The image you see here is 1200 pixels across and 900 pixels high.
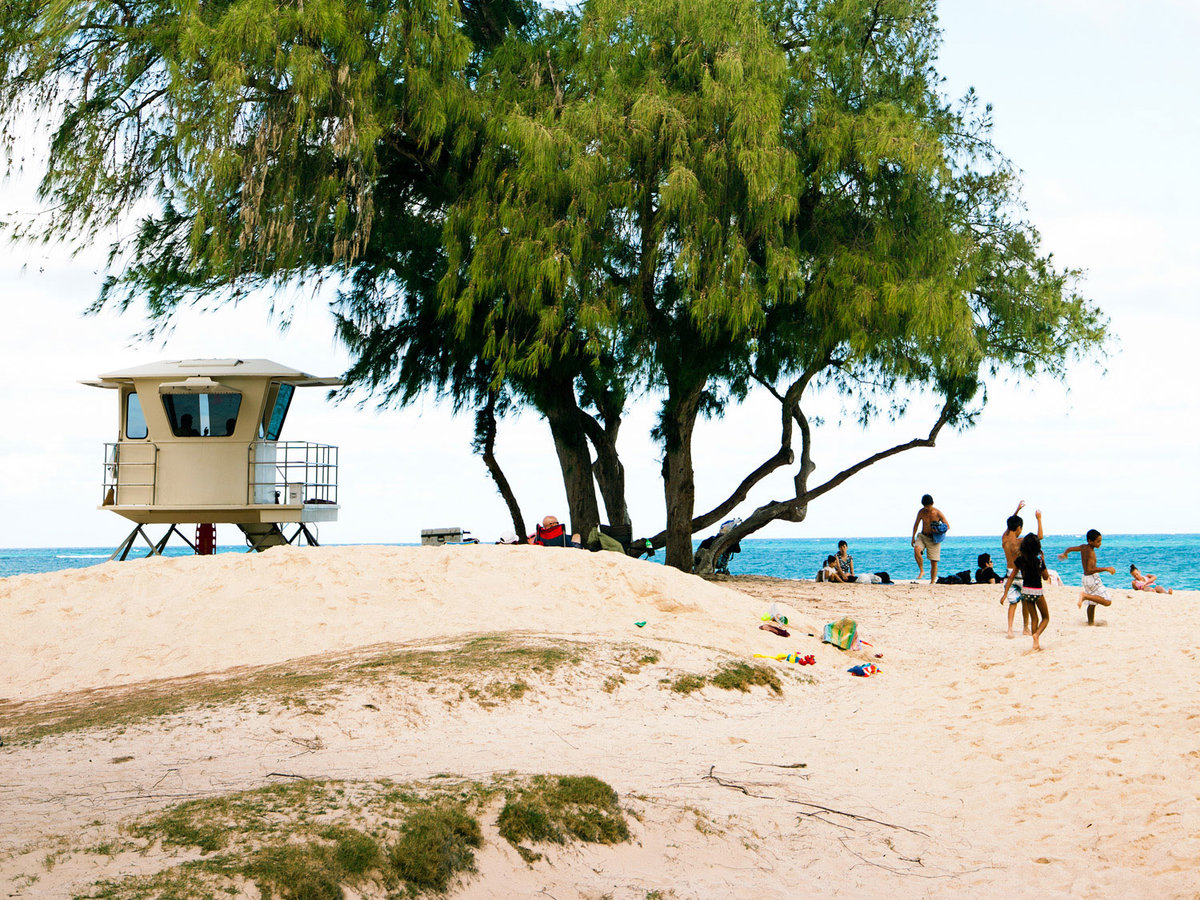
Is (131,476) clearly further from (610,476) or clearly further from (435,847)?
(435,847)

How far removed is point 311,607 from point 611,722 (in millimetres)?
4798

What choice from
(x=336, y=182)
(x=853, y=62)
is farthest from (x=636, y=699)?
(x=853, y=62)

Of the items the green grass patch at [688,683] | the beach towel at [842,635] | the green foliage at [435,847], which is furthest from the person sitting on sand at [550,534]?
the green foliage at [435,847]

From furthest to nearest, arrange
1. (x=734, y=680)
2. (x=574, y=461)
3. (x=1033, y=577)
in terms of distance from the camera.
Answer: (x=574, y=461)
(x=1033, y=577)
(x=734, y=680)

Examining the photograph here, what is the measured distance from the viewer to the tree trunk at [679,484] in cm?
1805

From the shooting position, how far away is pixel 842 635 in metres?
12.5

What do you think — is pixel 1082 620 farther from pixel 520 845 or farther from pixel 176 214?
pixel 176 214

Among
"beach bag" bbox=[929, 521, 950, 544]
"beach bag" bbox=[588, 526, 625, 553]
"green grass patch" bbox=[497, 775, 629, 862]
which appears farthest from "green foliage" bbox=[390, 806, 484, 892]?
"beach bag" bbox=[929, 521, 950, 544]

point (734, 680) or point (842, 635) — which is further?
point (842, 635)

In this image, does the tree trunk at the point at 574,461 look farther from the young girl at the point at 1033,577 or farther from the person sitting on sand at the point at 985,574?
the young girl at the point at 1033,577

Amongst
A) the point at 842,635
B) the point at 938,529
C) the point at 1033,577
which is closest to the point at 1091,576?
the point at 1033,577

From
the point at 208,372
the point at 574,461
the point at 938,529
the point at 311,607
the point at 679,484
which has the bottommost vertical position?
the point at 311,607

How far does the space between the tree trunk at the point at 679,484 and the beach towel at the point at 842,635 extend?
571 centimetres

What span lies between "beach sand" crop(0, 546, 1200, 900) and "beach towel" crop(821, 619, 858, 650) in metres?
0.21
